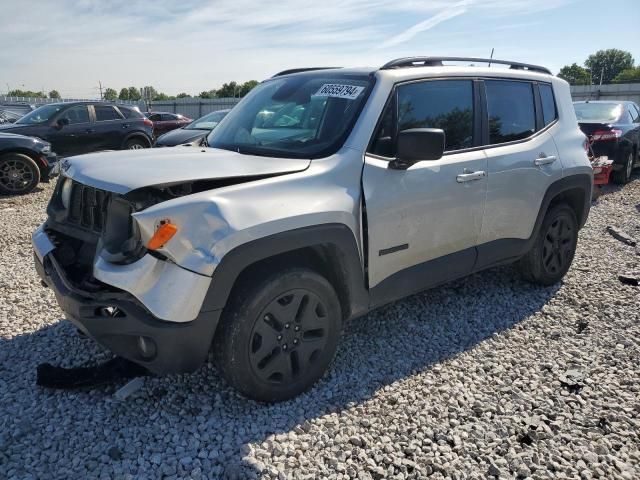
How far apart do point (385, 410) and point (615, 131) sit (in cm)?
923

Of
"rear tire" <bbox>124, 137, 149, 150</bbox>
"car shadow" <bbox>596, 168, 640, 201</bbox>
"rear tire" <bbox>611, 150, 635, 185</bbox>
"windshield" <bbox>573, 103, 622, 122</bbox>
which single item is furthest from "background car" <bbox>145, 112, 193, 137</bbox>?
"rear tire" <bbox>611, 150, 635, 185</bbox>

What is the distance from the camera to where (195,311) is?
8.07ft

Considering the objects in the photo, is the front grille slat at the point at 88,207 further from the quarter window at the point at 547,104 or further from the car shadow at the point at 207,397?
the quarter window at the point at 547,104

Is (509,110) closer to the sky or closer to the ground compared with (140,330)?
closer to the sky

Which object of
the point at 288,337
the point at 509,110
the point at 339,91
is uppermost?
the point at 339,91

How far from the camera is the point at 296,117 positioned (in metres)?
3.46

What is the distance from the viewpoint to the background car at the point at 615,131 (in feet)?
32.3

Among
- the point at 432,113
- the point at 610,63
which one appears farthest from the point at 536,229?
the point at 610,63

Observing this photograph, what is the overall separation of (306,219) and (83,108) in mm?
10730

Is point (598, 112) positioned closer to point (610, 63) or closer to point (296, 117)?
point (296, 117)

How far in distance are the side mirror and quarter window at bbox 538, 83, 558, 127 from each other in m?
1.95

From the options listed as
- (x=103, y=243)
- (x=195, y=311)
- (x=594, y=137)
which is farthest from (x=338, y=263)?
(x=594, y=137)

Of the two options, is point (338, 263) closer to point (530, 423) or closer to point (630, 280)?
point (530, 423)

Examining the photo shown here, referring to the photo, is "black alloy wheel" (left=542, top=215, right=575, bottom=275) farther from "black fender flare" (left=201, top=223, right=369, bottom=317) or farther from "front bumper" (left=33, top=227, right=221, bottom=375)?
"front bumper" (left=33, top=227, right=221, bottom=375)
